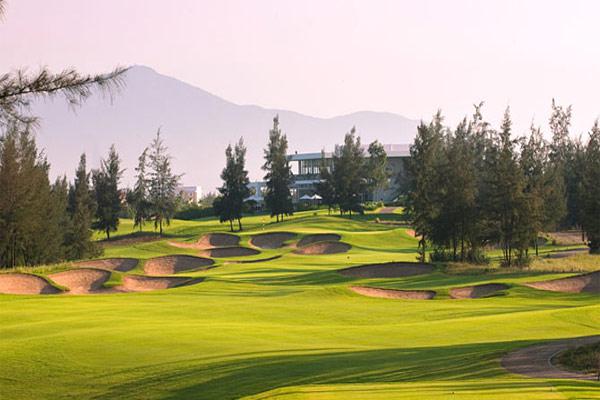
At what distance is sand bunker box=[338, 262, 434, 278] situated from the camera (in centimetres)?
4423

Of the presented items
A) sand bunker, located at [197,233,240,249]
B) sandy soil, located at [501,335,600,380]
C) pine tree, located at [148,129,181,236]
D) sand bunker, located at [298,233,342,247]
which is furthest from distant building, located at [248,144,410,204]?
sandy soil, located at [501,335,600,380]

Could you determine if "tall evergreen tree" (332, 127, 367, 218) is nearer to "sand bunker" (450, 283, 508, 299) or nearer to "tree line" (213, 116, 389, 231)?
"tree line" (213, 116, 389, 231)

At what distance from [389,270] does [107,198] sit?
44579mm

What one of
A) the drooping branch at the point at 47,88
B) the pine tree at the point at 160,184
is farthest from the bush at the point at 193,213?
the drooping branch at the point at 47,88

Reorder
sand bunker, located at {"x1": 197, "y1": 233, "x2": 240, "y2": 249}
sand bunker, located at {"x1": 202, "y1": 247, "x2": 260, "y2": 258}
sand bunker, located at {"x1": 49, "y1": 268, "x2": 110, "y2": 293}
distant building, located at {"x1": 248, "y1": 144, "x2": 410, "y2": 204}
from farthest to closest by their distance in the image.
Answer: distant building, located at {"x1": 248, "y1": 144, "x2": 410, "y2": 204} < sand bunker, located at {"x1": 197, "y1": 233, "x2": 240, "y2": 249} < sand bunker, located at {"x1": 202, "y1": 247, "x2": 260, "y2": 258} < sand bunker, located at {"x1": 49, "y1": 268, "x2": 110, "y2": 293}

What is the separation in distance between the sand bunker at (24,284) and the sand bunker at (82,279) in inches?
46.4

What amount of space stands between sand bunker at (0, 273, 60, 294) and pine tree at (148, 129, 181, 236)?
38.1m

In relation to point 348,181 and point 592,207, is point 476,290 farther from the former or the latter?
point 348,181

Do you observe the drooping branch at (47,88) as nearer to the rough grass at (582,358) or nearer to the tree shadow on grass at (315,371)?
the tree shadow on grass at (315,371)

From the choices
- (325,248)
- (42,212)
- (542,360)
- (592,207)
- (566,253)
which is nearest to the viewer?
(542,360)

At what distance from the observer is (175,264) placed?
57.6m

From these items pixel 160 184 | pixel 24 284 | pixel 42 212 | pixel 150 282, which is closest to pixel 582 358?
pixel 150 282

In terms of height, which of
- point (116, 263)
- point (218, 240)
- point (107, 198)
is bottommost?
point (116, 263)

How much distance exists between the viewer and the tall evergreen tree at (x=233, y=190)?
83688 millimetres
